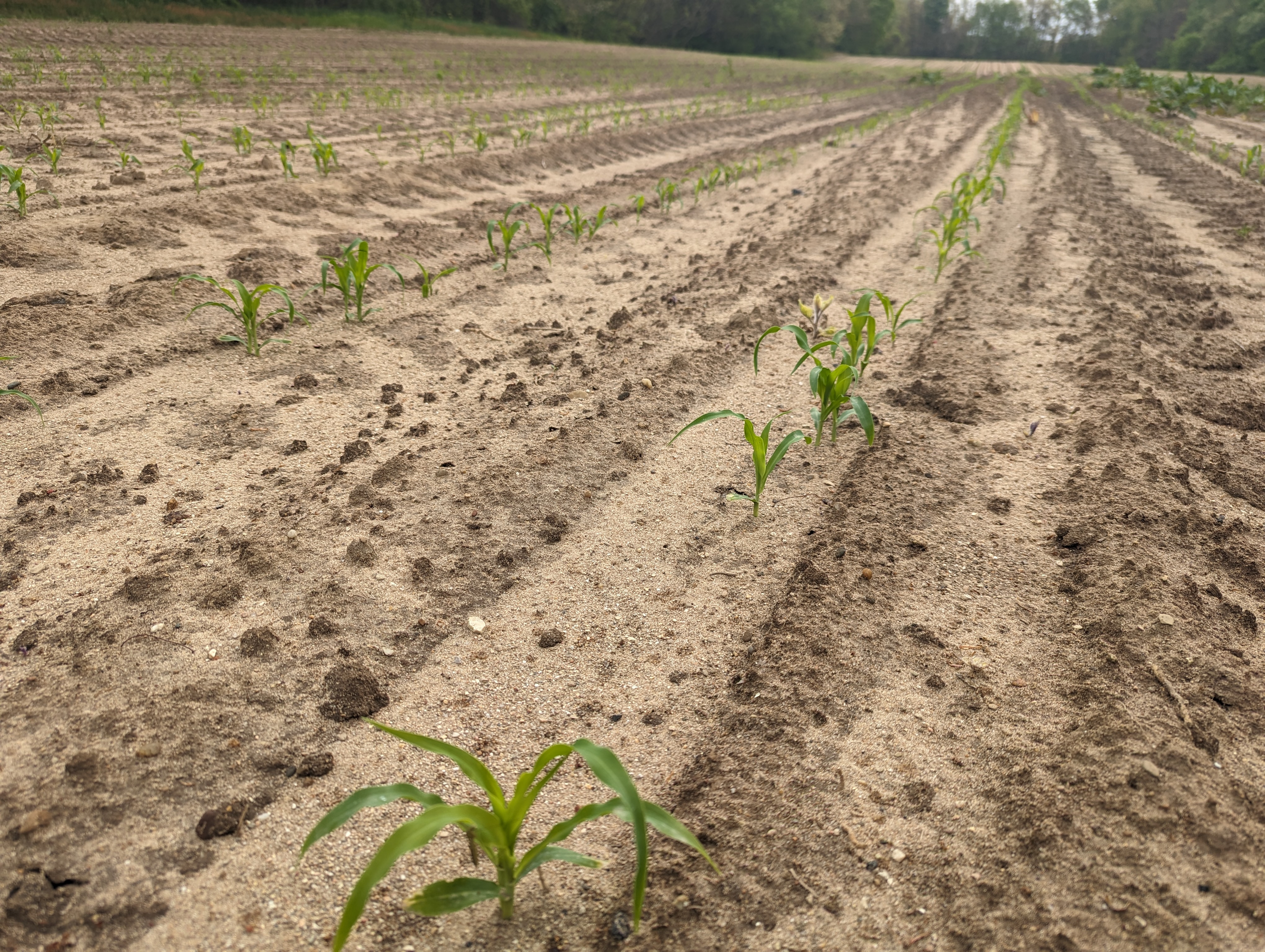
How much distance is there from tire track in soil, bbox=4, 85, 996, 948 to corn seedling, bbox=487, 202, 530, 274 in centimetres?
156

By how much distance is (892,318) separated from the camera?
4266mm

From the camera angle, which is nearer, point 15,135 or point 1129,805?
point 1129,805

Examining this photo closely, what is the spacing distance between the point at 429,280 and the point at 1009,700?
395 cm

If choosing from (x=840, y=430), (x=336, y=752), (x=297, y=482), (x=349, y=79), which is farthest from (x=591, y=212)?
(x=349, y=79)

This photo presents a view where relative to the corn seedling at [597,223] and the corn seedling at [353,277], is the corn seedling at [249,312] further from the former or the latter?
the corn seedling at [597,223]

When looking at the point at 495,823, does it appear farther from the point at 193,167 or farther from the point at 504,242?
the point at 193,167

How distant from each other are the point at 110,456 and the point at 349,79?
46.3 ft

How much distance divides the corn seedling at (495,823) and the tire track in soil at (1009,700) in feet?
0.89

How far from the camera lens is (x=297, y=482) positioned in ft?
8.93

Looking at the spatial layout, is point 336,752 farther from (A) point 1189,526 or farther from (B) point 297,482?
(A) point 1189,526

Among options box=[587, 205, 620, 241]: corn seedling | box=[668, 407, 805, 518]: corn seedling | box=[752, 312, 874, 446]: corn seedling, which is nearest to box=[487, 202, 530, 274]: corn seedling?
box=[587, 205, 620, 241]: corn seedling

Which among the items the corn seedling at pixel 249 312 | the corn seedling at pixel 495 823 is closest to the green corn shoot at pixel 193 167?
the corn seedling at pixel 249 312

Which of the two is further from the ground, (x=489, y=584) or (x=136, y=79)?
(x=136, y=79)

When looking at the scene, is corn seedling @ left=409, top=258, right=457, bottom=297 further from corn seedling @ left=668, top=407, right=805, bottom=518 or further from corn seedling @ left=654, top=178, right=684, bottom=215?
corn seedling @ left=654, top=178, right=684, bottom=215
